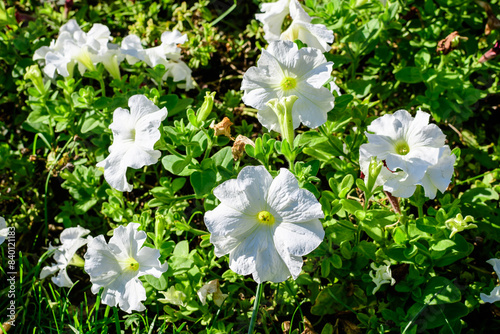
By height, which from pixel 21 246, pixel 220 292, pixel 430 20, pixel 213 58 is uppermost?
pixel 430 20

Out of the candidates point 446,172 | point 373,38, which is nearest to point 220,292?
point 446,172

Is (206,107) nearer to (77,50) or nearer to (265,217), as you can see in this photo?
(265,217)

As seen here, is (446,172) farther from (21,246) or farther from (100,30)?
(21,246)

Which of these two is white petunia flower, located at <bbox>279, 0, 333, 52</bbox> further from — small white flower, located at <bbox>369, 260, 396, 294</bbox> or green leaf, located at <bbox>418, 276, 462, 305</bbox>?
green leaf, located at <bbox>418, 276, 462, 305</bbox>

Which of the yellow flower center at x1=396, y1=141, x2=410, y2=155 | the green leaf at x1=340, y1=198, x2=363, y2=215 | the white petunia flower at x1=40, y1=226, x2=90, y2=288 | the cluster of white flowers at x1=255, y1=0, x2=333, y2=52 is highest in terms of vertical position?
the cluster of white flowers at x1=255, y1=0, x2=333, y2=52

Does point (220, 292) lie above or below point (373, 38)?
below

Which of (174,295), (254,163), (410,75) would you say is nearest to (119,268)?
(174,295)

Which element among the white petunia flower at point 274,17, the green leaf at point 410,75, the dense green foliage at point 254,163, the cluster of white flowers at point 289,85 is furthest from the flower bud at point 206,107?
the green leaf at point 410,75

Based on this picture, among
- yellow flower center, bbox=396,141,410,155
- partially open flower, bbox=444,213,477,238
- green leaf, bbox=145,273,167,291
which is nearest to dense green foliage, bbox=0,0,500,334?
green leaf, bbox=145,273,167,291
